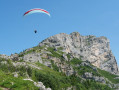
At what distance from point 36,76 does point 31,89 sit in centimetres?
14668

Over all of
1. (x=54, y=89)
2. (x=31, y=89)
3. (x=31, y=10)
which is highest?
(x=31, y=10)

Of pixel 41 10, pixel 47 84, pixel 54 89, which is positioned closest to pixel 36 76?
pixel 47 84

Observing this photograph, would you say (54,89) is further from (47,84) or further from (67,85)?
(67,85)

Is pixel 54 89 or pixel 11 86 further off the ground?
pixel 54 89

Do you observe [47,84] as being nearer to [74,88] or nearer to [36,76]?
[36,76]

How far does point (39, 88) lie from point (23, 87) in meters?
4.36

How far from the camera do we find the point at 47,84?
140m

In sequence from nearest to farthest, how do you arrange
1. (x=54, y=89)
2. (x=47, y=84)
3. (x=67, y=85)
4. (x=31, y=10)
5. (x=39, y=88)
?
(x=39, y=88) → (x=31, y=10) → (x=54, y=89) → (x=47, y=84) → (x=67, y=85)

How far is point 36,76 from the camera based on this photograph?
17488 centimetres

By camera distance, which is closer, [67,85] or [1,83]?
[1,83]

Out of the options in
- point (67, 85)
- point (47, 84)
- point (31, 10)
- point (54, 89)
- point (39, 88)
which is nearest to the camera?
point (39, 88)

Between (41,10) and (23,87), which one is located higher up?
(41,10)

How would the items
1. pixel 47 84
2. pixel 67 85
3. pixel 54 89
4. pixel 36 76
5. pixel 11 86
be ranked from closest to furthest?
pixel 11 86 → pixel 54 89 → pixel 47 84 → pixel 36 76 → pixel 67 85

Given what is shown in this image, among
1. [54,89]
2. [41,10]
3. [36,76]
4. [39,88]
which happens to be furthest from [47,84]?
[39,88]
